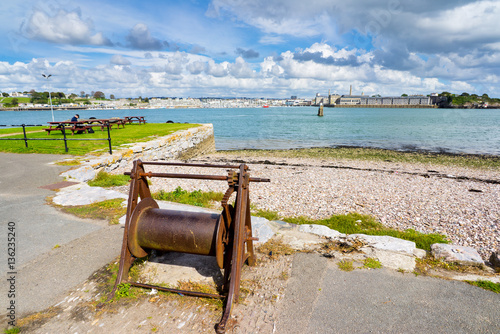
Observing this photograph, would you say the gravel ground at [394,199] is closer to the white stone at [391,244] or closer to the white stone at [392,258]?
the white stone at [391,244]

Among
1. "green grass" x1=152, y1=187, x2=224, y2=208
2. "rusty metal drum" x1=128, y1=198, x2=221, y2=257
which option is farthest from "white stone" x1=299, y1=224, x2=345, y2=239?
"green grass" x1=152, y1=187, x2=224, y2=208

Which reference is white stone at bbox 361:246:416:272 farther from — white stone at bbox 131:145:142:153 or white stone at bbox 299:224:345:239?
white stone at bbox 131:145:142:153

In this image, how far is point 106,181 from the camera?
33.2 ft

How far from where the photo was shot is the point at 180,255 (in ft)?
16.0

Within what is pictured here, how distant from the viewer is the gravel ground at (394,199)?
7586mm

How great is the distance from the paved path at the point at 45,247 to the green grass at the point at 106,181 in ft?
6.27

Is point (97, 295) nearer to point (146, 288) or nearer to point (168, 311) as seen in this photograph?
point (146, 288)

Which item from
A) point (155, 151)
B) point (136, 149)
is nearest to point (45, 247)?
point (136, 149)

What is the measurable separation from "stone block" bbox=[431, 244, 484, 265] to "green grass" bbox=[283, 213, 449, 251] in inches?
49.4

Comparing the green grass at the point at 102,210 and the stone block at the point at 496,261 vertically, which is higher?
the green grass at the point at 102,210

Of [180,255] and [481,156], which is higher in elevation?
[180,255]

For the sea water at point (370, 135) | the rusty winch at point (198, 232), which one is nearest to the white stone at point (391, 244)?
the rusty winch at point (198, 232)

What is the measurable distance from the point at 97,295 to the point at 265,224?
3.38m

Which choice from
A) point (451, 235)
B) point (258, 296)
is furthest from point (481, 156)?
point (258, 296)
